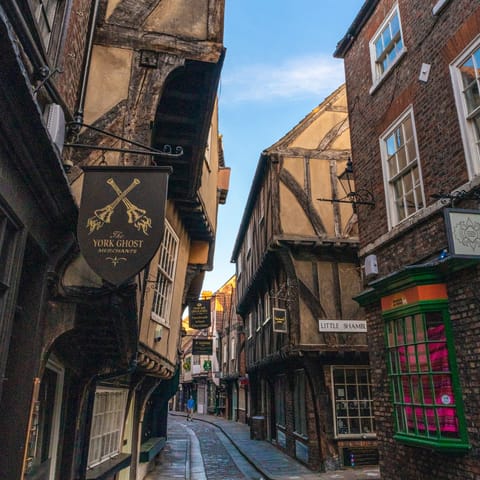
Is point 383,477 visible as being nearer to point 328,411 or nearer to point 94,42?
point 328,411

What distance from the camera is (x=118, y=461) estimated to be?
8.38 meters

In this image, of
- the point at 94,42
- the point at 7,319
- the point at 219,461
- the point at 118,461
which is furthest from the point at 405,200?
the point at 219,461

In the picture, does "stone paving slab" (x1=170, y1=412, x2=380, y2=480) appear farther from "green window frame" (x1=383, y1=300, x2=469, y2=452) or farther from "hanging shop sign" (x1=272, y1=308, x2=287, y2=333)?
"green window frame" (x1=383, y1=300, x2=469, y2=452)

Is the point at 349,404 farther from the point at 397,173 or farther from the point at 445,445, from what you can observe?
the point at 397,173

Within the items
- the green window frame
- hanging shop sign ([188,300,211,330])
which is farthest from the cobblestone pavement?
the green window frame

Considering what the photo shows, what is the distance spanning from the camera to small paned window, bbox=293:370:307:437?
1363 centimetres

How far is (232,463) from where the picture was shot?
47.2ft

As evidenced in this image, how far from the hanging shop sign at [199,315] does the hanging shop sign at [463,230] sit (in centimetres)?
1198

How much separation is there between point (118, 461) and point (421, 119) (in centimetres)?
835

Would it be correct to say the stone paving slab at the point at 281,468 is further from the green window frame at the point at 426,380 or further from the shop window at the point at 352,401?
the green window frame at the point at 426,380

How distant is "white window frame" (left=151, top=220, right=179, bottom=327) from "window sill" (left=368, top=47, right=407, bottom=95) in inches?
192

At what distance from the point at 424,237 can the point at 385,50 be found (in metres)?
4.10

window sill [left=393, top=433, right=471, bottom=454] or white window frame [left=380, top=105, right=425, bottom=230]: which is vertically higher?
white window frame [left=380, top=105, right=425, bottom=230]

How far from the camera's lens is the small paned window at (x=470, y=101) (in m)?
5.65
